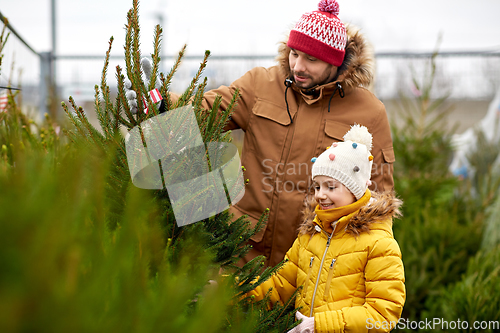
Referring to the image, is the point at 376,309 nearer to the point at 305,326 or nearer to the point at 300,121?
the point at 305,326

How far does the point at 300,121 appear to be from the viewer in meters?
2.45

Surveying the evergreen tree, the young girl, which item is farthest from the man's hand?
the evergreen tree

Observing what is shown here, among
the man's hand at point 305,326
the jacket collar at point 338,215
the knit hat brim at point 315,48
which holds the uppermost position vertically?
the knit hat brim at point 315,48

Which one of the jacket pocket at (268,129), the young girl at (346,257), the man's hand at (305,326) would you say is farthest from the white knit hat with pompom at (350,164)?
the man's hand at (305,326)

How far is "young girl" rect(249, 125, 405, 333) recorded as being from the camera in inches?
67.1

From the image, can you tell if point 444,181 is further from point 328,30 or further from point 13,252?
point 13,252

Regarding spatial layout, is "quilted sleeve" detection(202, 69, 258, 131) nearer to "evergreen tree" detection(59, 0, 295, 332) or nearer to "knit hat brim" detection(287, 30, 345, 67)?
"knit hat brim" detection(287, 30, 345, 67)

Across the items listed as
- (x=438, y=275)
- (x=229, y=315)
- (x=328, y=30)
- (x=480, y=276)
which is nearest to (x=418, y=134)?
(x=438, y=275)

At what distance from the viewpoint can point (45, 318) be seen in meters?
0.47

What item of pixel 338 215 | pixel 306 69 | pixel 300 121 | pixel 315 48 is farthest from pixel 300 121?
pixel 338 215

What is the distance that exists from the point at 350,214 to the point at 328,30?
1.11 meters

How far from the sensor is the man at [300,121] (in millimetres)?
2389

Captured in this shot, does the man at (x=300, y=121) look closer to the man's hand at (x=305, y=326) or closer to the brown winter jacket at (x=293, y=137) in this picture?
the brown winter jacket at (x=293, y=137)

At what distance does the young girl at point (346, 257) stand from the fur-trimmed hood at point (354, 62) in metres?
0.51
